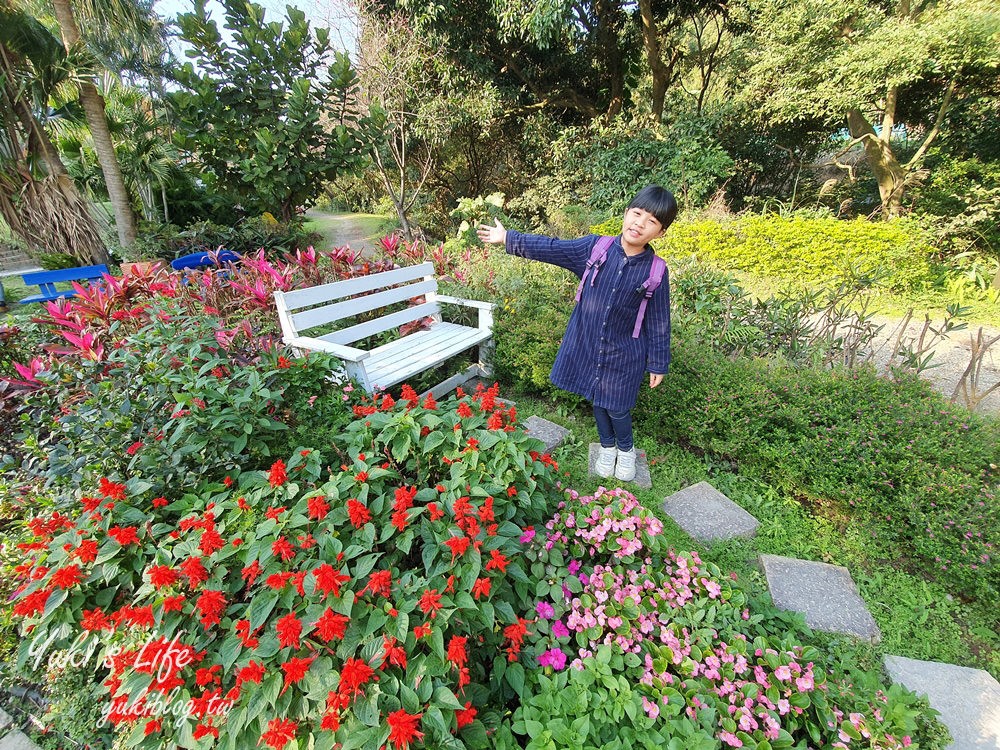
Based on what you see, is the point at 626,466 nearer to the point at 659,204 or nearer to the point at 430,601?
the point at 659,204

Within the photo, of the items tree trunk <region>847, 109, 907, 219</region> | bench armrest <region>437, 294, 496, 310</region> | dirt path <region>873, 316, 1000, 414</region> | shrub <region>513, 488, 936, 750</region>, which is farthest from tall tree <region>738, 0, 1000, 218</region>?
shrub <region>513, 488, 936, 750</region>

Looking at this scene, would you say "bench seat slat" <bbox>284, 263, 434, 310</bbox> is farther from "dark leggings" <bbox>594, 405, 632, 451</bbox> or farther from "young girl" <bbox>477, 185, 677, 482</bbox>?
"dark leggings" <bbox>594, 405, 632, 451</bbox>

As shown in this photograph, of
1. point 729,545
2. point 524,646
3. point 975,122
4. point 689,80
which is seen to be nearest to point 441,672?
point 524,646

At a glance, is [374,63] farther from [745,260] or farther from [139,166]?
[745,260]

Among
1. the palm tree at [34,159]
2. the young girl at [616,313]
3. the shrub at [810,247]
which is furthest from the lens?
the palm tree at [34,159]

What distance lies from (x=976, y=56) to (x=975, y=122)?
2.41 m

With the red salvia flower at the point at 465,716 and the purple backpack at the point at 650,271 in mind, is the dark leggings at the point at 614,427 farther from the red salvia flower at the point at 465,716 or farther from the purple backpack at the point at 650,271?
the red salvia flower at the point at 465,716

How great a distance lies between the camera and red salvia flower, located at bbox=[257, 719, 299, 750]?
979 millimetres

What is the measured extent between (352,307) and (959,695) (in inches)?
145

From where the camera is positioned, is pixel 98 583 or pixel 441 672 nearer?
pixel 441 672

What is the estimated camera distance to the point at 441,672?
1.13m

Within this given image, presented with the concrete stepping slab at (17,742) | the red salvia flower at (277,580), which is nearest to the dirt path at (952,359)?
the red salvia flower at (277,580)

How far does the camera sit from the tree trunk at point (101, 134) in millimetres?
6859

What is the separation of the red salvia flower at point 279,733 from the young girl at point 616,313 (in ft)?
6.46
